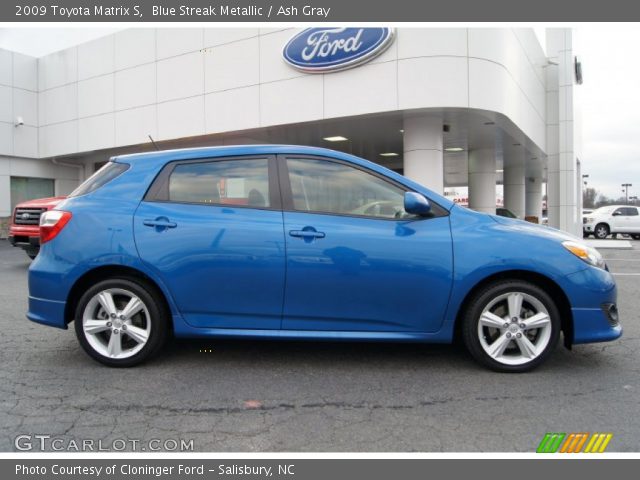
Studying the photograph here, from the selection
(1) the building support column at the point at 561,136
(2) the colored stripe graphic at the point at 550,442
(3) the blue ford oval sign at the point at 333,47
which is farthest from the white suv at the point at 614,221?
(2) the colored stripe graphic at the point at 550,442

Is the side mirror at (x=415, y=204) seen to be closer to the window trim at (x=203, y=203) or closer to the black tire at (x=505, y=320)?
the black tire at (x=505, y=320)

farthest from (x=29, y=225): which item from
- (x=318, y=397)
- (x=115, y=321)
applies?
(x=318, y=397)

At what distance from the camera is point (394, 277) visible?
3.62m

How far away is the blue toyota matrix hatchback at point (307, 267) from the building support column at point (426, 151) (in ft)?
29.2

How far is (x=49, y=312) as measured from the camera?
3.91m

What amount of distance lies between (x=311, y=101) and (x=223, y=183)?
9.47 meters

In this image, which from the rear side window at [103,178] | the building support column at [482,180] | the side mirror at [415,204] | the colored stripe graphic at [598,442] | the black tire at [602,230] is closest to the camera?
the colored stripe graphic at [598,442]

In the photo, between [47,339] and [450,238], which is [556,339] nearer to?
[450,238]

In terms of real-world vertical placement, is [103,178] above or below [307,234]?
above

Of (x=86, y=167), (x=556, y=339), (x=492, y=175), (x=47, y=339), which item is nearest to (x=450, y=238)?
(x=556, y=339)

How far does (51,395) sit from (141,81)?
15000 mm

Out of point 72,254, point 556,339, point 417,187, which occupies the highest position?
point 417,187

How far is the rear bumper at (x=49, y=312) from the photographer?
3.89 metres
